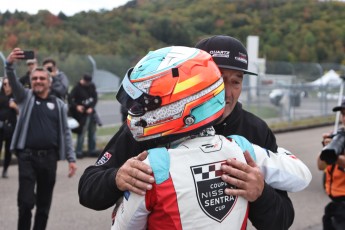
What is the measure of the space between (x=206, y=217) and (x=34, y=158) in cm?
403

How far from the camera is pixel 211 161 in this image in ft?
5.64

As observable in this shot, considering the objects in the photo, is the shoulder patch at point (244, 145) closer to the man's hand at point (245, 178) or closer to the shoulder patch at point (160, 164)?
the man's hand at point (245, 178)

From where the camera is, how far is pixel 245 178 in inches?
70.1

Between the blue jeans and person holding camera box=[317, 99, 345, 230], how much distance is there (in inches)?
289

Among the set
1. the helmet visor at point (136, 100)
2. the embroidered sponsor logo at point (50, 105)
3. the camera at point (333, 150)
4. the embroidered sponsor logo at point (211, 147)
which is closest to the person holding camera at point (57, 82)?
the embroidered sponsor logo at point (50, 105)

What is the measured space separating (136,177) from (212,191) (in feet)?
0.77

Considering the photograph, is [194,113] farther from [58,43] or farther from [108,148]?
[58,43]

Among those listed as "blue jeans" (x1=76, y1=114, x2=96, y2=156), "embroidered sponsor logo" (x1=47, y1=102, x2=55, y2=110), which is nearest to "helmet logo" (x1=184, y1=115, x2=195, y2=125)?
"embroidered sponsor logo" (x1=47, y1=102, x2=55, y2=110)

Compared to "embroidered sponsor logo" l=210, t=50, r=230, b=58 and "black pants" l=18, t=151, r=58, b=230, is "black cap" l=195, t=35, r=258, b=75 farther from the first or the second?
"black pants" l=18, t=151, r=58, b=230

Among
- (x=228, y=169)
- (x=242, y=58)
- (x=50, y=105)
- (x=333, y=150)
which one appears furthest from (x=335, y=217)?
(x=50, y=105)

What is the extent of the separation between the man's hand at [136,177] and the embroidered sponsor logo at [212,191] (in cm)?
14

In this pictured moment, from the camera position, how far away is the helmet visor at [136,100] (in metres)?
1.69

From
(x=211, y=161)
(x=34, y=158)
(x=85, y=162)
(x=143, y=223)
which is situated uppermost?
(x=211, y=161)

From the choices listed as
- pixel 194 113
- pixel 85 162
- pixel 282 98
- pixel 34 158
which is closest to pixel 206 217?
pixel 194 113
